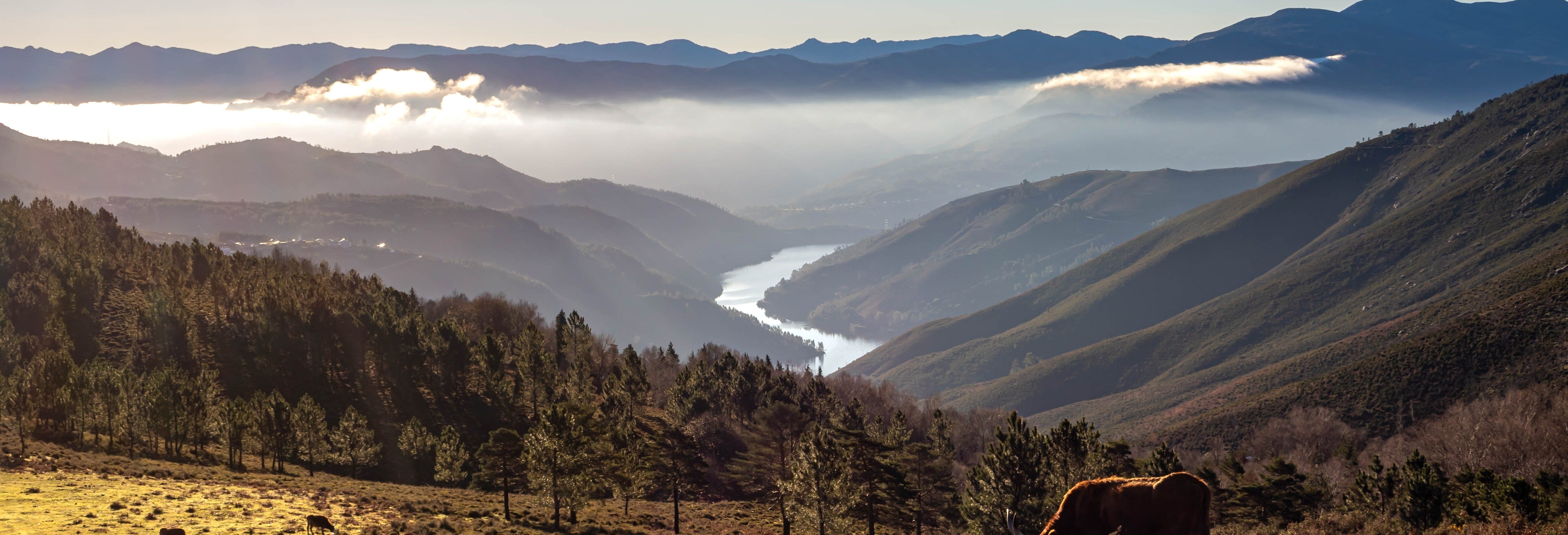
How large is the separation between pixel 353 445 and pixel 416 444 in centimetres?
656

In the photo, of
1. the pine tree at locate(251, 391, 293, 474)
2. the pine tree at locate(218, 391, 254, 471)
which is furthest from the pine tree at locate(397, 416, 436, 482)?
the pine tree at locate(218, 391, 254, 471)

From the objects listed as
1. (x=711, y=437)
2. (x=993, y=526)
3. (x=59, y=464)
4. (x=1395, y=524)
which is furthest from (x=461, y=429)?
(x=1395, y=524)

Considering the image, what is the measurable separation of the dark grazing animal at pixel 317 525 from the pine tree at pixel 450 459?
36.6 m

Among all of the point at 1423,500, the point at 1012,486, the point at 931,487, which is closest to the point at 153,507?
the point at 1012,486

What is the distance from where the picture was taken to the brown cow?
71.9 feet

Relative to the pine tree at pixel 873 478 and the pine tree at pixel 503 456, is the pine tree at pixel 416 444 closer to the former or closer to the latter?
the pine tree at pixel 503 456

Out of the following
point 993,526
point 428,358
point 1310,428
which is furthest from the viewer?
point 1310,428

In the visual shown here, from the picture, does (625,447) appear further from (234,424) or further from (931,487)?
(234,424)

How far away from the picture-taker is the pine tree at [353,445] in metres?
89.0

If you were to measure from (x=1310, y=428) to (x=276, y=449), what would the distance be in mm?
156823

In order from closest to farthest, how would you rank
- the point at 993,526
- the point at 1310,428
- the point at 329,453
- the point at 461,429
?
the point at 993,526
the point at 329,453
the point at 461,429
the point at 1310,428

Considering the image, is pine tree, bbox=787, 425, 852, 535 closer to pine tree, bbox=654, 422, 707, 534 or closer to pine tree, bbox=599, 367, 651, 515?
pine tree, bbox=654, 422, 707, 534

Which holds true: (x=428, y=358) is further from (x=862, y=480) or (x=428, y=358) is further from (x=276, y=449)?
(x=862, y=480)

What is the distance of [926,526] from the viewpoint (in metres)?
80.6
